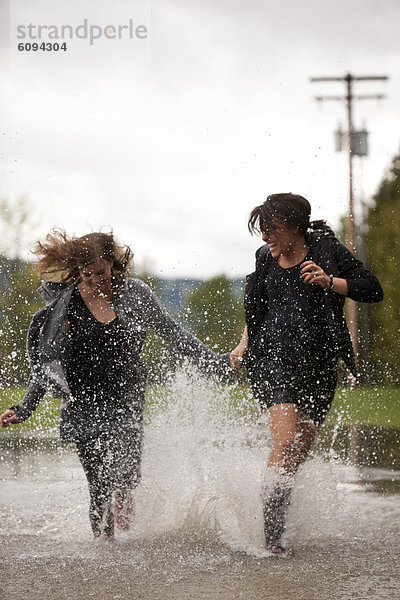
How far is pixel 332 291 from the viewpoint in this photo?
5.00 metres

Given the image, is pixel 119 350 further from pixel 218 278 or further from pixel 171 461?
pixel 218 278

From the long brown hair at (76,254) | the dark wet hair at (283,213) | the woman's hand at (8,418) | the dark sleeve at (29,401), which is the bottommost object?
the woman's hand at (8,418)

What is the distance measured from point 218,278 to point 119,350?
11.1m

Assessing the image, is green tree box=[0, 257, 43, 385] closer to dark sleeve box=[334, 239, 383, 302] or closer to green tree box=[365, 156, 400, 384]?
green tree box=[365, 156, 400, 384]

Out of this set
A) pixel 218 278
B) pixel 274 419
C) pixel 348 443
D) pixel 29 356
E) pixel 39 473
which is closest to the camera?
pixel 274 419

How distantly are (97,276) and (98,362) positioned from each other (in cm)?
49

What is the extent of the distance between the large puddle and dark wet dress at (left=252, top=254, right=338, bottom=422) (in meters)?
0.50

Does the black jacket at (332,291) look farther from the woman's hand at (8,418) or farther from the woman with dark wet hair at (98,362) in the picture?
the woman's hand at (8,418)

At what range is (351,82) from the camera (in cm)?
2366

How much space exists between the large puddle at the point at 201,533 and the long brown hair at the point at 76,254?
2.53 ft

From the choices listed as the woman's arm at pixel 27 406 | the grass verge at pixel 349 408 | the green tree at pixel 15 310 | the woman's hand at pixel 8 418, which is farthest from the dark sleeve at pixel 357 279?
the green tree at pixel 15 310

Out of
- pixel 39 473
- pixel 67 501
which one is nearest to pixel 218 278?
pixel 39 473

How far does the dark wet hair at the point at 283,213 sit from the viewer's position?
5.14m

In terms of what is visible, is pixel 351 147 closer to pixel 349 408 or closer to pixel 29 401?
pixel 349 408
